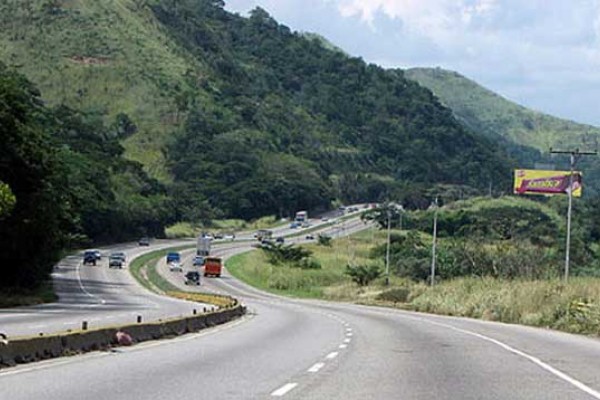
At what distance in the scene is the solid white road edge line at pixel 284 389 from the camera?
14172 millimetres

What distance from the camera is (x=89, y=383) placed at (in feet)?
48.9

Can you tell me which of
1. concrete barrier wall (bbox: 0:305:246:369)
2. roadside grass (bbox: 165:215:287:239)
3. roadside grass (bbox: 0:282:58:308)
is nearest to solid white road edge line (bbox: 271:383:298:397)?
concrete barrier wall (bbox: 0:305:246:369)

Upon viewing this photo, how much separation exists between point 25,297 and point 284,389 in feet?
139

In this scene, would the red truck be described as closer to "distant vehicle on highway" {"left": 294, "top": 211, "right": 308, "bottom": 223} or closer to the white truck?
the white truck

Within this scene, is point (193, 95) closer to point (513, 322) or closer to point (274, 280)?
point (274, 280)

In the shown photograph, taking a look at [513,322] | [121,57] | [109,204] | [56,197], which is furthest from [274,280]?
Answer: [121,57]

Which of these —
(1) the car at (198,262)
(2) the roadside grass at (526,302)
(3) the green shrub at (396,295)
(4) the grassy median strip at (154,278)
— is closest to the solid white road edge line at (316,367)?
(2) the roadside grass at (526,302)

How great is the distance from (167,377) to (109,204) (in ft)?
339

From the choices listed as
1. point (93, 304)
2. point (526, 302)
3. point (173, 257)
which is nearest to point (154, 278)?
point (173, 257)

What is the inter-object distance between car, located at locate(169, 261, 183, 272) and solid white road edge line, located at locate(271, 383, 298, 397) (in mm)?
86863

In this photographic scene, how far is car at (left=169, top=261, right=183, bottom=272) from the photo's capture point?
102 metres

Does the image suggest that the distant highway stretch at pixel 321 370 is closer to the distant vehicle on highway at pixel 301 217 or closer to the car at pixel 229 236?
the car at pixel 229 236

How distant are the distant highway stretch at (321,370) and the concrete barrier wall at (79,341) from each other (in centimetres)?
32

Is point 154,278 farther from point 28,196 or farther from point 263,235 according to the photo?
point 263,235
